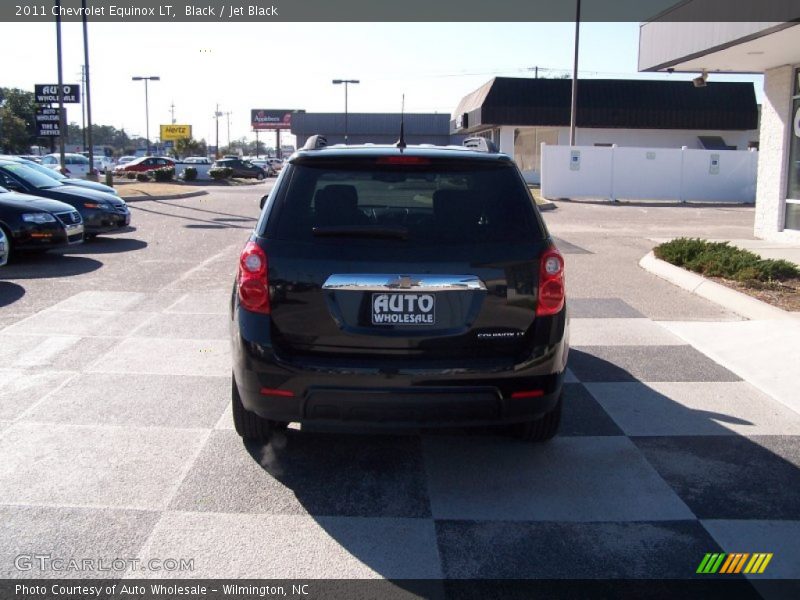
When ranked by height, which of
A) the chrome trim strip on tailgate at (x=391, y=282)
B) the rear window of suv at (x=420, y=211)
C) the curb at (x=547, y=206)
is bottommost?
the curb at (x=547, y=206)

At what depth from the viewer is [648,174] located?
103 feet

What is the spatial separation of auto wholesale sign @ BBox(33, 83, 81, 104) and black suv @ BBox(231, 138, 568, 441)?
2793 centimetres

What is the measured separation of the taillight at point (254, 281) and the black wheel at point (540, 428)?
5.91 ft

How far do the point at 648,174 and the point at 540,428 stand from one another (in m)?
28.5

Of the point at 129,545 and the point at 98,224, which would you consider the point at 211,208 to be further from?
the point at 129,545

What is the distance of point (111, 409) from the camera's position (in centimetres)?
567

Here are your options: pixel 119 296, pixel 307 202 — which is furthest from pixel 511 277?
pixel 119 296

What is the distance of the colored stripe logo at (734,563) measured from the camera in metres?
3.67

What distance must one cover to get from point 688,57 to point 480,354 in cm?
1177

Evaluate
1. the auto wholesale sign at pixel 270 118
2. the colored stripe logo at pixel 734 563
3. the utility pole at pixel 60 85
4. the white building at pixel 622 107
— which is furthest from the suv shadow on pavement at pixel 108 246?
the auto wholesale sign at pixel 270 118

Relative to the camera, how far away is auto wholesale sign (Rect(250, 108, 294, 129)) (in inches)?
3903

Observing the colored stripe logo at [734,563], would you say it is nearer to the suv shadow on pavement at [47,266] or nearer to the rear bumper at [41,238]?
the suv shadow on pavement at [47,266]

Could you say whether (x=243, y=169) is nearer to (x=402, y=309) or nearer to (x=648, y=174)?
(x=648, y=174)

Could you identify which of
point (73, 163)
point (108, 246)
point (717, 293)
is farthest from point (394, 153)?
point (73, 163)
